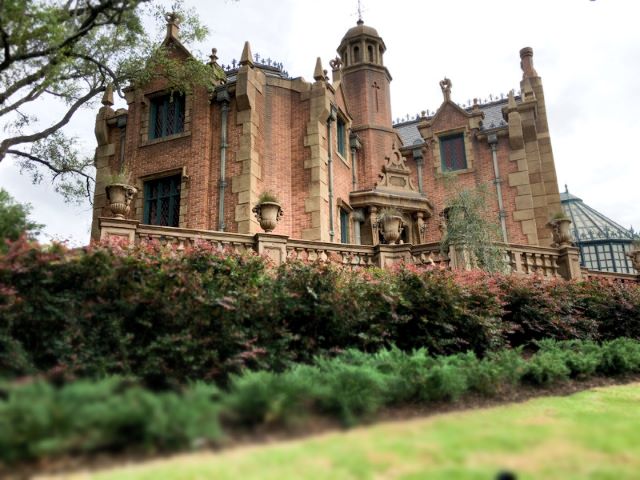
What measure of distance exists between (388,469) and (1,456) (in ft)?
7.97

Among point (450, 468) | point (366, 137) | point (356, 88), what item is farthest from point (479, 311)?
point (356, 88)

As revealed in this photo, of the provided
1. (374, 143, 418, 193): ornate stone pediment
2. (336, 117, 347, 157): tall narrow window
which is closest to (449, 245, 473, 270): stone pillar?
(374, 143, 418, 193): ornate stone pediment

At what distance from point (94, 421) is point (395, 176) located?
2010 centimetres

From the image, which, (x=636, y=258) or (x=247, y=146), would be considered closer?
(x=636, y=258)

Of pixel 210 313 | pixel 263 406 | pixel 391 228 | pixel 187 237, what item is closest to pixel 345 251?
pixel 391 228

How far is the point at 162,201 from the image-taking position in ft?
60.3

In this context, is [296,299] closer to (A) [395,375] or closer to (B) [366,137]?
(A) [395,375]

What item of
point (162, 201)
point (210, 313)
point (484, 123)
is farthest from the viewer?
point (484, 123)

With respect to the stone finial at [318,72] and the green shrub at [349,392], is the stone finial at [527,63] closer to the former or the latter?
the stone finial at [318,72]

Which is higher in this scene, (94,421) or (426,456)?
(94,421)

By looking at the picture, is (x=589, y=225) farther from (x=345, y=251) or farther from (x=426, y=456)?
(x=426, y=456)

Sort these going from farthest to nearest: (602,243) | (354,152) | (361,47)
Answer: (602,243)
(361,47)
(354,152)

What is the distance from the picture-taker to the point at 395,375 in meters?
6.47

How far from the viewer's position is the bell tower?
77.6ft
